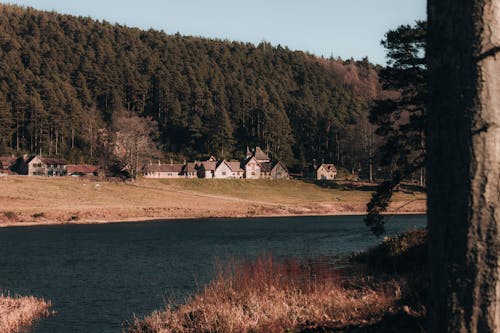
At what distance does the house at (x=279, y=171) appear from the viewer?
137875mm

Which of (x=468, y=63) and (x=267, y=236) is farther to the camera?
(x=267, y=236)

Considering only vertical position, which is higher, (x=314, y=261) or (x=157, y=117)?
(x=157, y=117)

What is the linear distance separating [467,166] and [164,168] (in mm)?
127175

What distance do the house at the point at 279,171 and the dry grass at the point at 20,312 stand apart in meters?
114

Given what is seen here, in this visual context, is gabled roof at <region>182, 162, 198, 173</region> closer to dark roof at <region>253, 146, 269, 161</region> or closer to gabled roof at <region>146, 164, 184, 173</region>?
gabled roof at <region>146, 164, 184, 173</region>

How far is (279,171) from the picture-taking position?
138375mm

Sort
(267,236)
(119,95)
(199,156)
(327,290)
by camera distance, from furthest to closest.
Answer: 1. (119,95)
2. (199,156)
3. (267,236)
4. (327,290)

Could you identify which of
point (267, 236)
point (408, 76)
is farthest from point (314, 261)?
point (267, 236)

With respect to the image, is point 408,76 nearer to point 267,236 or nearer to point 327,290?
point 327,290

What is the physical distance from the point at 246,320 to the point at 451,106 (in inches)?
378

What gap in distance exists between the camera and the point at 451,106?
14.2ft

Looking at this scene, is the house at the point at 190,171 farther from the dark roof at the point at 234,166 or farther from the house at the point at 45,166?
the house at the point at 45,166

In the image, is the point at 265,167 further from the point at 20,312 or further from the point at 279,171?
the point at 20,312

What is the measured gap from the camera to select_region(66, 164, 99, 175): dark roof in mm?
119938
